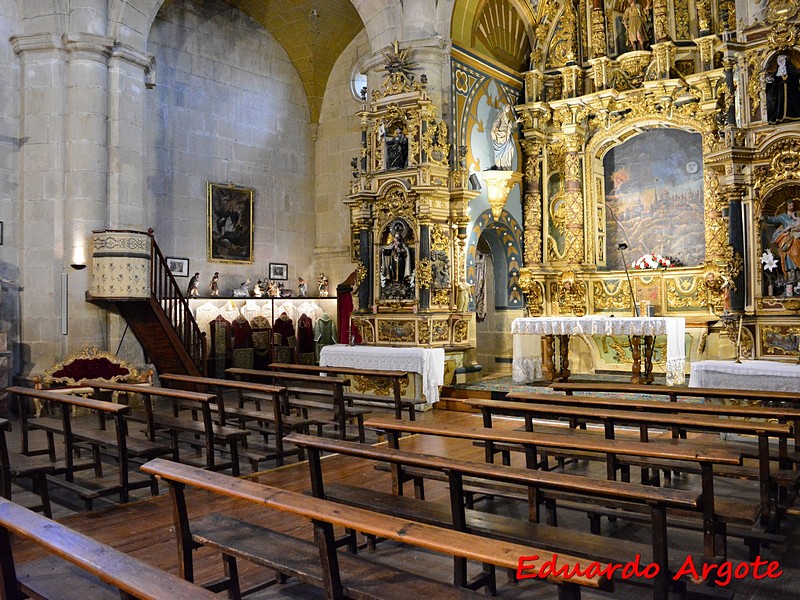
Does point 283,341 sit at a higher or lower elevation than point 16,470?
higher

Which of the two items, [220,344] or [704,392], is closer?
[704,392]

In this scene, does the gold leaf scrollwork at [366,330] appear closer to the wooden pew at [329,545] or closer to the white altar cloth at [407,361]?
the white altar cloth at [407,361]

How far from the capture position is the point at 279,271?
15414mm

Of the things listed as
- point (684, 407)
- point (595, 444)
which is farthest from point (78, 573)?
point (684, 407)

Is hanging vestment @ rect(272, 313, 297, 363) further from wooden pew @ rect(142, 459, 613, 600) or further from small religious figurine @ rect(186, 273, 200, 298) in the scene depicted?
wooden pew @ rect(142, 459, 613, 600)

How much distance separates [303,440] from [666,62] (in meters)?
9.91

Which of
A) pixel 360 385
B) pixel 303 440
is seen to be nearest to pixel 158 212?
pixel 360 385

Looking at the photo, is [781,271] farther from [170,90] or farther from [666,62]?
[170,90]

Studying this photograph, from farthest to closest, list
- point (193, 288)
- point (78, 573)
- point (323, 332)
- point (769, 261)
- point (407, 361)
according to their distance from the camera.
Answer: point (323, 332), point (193, 288), point (407, 361), point (769, 261), point (78, 573)

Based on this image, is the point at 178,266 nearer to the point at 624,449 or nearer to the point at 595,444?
the point at 595,444

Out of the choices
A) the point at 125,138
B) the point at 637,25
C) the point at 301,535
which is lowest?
the point at 301,535

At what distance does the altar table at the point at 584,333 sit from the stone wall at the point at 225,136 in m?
6.67

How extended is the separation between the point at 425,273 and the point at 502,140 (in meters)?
3.16

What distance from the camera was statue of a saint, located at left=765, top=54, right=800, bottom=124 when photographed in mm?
8336
